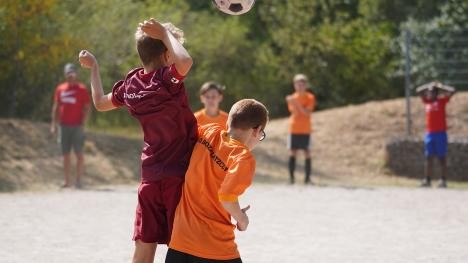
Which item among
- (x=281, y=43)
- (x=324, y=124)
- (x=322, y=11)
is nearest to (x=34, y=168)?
(x=324, y=124)

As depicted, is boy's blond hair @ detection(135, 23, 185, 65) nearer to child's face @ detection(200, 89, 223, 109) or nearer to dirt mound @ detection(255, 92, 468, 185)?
child's face @ detection(200, 89, 223, 109)

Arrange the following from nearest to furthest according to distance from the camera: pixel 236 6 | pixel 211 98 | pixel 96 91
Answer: pixel 96 91, pixel 236 6, pixel 211 98

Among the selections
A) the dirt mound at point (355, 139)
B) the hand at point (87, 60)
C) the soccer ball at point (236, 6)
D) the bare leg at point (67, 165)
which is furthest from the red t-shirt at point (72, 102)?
the hand at point (87, 60)

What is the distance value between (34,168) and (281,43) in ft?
43.2

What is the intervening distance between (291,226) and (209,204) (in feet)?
17.4

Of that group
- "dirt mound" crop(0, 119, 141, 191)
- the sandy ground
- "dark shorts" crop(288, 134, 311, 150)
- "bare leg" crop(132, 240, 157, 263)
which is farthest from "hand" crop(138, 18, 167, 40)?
"dark shorts" crop(288, 134, 311, 150)

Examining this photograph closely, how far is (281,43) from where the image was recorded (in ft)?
91.7

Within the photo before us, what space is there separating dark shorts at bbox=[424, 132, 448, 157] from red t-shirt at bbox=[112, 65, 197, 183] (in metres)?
10.8

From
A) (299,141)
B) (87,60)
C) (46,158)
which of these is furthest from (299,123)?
(87,60)

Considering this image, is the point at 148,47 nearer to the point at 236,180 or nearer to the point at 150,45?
the point at 150,45

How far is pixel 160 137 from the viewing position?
5.45 meters

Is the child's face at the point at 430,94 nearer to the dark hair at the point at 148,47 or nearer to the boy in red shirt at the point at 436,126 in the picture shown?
the boy in red shirt at the point at 436,126

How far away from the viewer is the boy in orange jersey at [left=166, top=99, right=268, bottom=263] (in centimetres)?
506

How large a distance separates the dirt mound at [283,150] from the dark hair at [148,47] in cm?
964
